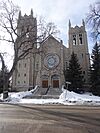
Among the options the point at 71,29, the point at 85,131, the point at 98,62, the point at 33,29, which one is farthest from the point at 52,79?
the point at 85,131

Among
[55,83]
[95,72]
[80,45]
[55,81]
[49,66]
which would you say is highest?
[80,45]

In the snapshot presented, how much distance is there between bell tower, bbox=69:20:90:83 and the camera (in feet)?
147

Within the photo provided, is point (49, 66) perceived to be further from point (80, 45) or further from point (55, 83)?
point (80, 45)

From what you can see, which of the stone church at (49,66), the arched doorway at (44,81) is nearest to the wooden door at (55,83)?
the stone church at (49,66)

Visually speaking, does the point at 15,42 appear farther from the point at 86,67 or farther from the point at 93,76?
the point at 86,67

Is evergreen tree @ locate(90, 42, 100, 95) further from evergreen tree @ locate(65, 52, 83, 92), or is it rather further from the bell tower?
the bell tower

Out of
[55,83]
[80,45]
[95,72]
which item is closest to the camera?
[95,72]

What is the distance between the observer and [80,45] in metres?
47.1

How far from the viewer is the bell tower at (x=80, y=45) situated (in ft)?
147

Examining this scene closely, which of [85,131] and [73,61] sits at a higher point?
[73,61]

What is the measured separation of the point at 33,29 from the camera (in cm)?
2681

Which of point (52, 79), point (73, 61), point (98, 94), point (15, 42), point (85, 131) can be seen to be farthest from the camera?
point (52, 79)

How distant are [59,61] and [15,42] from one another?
21314 mm

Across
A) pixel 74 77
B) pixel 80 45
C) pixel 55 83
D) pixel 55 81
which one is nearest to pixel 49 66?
pixel 55 81
